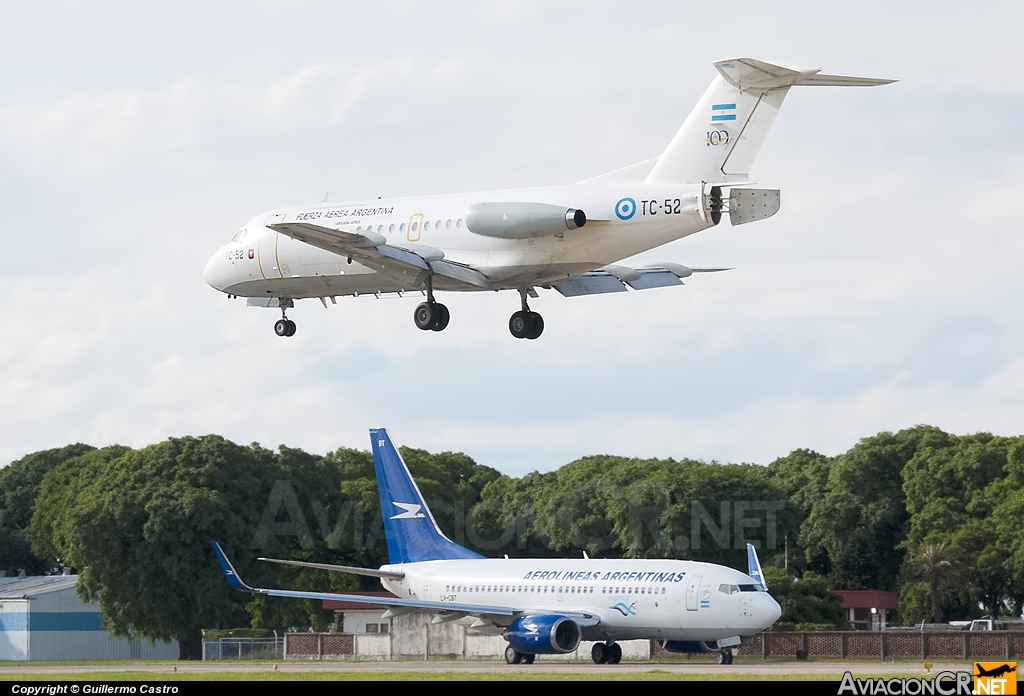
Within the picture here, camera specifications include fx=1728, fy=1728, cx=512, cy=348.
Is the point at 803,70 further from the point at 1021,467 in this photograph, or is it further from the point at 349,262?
the point at 1021,467

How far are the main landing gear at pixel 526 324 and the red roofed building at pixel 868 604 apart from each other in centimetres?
5420

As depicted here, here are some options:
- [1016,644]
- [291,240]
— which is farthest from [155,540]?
[1016,644]

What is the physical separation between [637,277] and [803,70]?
10294 millimetres

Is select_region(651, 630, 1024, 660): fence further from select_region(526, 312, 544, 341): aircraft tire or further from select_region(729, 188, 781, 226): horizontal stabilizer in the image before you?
select_region(729, 188, 781, 226): horizontal stabilizer

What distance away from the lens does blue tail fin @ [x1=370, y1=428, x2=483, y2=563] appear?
222 feet

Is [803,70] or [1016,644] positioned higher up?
[803,70]

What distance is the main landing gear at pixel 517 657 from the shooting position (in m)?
59.0

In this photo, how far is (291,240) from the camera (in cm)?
5084


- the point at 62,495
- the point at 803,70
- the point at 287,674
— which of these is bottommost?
the point at 287,674

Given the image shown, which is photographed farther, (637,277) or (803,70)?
(637,277)

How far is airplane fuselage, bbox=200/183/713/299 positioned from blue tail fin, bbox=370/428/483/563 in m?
17.4

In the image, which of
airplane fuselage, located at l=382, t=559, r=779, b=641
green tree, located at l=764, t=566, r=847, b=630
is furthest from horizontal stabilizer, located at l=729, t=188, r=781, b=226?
green tree, located at l=764, t=566, r=847, b=630

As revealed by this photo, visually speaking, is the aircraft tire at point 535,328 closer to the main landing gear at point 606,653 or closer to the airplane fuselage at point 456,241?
the airplane fuselage at point 456,241

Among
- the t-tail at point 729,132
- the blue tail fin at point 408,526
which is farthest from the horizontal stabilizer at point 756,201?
the blue tail fin at point 408,526
